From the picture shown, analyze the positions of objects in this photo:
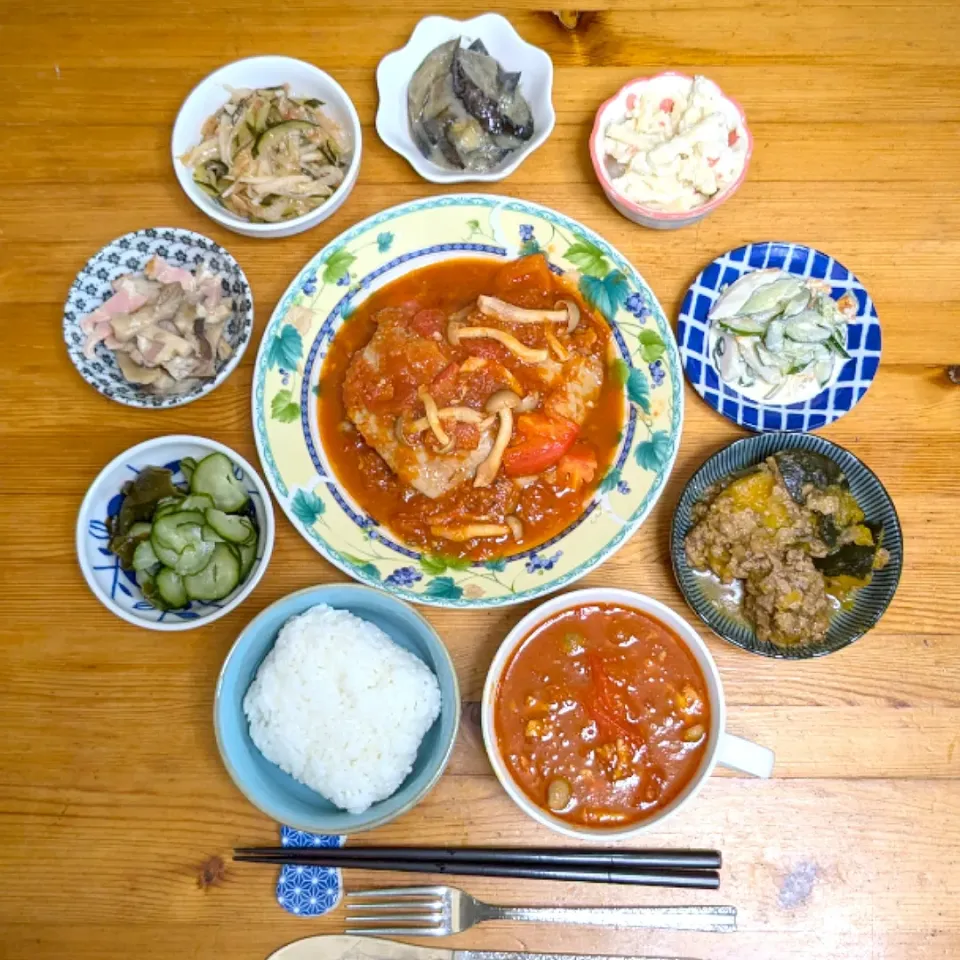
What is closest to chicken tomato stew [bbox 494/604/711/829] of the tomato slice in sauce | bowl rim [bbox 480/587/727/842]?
bowl rim [bbox 480/587/727/842]

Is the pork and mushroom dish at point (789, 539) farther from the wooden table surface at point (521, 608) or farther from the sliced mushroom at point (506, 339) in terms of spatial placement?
the sliced mushroom at point (506, 339)

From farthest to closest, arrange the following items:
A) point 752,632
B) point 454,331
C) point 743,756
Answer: point 454,331
point 752,632
point 743,756

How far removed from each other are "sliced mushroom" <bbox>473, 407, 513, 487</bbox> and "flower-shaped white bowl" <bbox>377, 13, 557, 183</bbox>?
0.96 metres

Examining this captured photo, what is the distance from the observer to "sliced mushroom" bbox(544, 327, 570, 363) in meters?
2.99

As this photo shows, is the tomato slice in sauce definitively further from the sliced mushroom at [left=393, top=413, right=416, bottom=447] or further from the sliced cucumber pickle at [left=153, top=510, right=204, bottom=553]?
the sliced cucumber pickle at [left=153, top=510, right=204, bottom=553]

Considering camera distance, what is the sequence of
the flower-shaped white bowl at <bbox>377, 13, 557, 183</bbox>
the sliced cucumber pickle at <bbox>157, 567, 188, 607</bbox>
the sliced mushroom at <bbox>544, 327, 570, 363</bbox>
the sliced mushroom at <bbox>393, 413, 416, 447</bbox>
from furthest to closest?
the flower-shaped white bowl at <bbox>377, 13, 557, 183</bbox>, the sliced mushroom at <bbox>544, 327, 570, 363</bbox>, the sliced mushroom at <bbox>393, 413, 416, 447</bbox>, the sliced cucumber pickle at <bbox>157, 567, 188, 607</bbox>

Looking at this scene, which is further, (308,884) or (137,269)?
(137,269)

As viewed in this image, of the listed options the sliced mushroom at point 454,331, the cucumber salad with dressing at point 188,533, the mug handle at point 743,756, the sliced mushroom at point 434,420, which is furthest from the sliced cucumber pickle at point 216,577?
the mug handle at point 743,756

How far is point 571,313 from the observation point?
3.00 metres

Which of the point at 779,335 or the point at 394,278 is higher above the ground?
the point at 394,278

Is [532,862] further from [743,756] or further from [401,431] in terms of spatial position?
[401,431]

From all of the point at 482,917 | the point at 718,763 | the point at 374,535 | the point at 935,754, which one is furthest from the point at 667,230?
the point at 482,917

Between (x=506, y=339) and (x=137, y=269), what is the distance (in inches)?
58.4

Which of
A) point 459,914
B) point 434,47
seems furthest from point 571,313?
point 459,914
